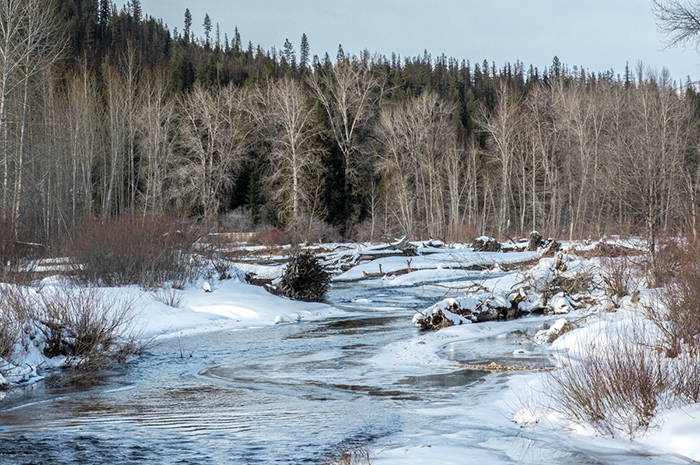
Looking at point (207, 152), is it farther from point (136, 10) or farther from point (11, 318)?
point (136, 10)

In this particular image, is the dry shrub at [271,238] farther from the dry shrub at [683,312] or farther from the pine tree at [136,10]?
the pine tree at [136,10]

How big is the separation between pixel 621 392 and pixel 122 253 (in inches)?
650

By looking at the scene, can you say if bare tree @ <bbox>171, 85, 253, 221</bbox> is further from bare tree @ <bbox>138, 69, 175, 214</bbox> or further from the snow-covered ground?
the snow-covered ground

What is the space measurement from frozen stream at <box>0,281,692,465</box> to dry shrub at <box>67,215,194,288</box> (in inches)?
271

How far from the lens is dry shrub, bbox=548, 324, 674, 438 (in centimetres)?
648

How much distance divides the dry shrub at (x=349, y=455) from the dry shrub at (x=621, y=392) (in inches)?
97.6

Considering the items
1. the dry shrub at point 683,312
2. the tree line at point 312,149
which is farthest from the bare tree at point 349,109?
the dry shrub at point 683,312

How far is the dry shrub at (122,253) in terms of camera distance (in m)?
19.3

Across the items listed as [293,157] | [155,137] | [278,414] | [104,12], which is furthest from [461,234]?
[104,12]

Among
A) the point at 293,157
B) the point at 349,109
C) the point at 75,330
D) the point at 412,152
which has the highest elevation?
the point at 349,109

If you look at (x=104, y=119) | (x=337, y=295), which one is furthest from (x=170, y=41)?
(x=337, y=295)

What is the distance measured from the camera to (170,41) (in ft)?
355

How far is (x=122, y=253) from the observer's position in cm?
1959

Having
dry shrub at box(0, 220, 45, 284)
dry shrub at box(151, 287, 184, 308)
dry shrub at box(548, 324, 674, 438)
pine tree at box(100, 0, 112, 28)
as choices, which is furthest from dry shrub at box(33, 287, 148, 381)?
pine tree at box(100, 0, 112, 28)
